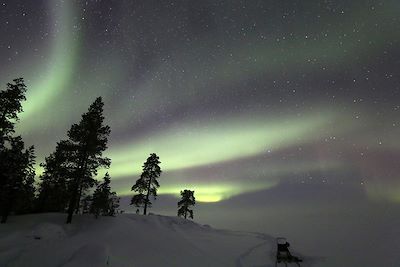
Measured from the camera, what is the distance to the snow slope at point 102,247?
53.5 feet

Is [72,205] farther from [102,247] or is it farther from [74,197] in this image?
[102,247]

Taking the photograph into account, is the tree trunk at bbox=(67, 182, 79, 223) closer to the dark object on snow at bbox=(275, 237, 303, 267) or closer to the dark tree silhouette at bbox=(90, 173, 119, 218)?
the dark tree silhouette at bbox=(90, 173, 119, 218)

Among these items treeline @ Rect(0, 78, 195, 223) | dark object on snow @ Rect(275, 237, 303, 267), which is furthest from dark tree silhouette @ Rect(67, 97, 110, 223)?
dark object on snow @ Rect(275, 237, 303, 267)

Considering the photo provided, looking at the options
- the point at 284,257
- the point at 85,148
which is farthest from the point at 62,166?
the point at 284,257

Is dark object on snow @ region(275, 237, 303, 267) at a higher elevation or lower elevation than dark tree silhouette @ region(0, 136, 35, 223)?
lower

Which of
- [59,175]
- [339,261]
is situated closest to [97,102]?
A: [59,175]

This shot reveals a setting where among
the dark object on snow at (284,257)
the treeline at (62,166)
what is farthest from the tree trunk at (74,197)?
the dark object on snow at (284,257)

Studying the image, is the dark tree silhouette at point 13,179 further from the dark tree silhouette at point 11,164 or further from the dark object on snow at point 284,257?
the dark object on snow at point 284,257

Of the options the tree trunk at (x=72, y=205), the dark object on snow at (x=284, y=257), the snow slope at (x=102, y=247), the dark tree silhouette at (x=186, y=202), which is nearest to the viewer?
the snow slope at (x=102, y=247)

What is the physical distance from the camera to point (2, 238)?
20094 mm

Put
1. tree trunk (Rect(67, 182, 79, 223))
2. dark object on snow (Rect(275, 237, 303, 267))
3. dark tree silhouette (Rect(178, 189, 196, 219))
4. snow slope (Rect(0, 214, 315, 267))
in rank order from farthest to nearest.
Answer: dark tree silhouette (Rect(178, 189, 196, 219))
tree trunk (Rect(67, 182, 79, 223))
dark object on snow (Rect(275, 237, 303, 267))
snow slope (Rect(0, 214, 315, 267))

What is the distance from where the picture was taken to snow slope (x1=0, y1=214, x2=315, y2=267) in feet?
53.5

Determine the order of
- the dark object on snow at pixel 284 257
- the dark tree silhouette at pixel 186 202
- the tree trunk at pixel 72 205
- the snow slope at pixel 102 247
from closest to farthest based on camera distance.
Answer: the snow slope at pixel 102 247 < the dark object on snow at pixel 284 257 < the tree trunk at pixel 72 205 < the dark tree silhouette at pixel 186 202

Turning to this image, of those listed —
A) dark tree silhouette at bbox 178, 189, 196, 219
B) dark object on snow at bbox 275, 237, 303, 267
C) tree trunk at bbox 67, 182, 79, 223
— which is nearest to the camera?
dark object on snow at bbox 275, 237, 303, 267
